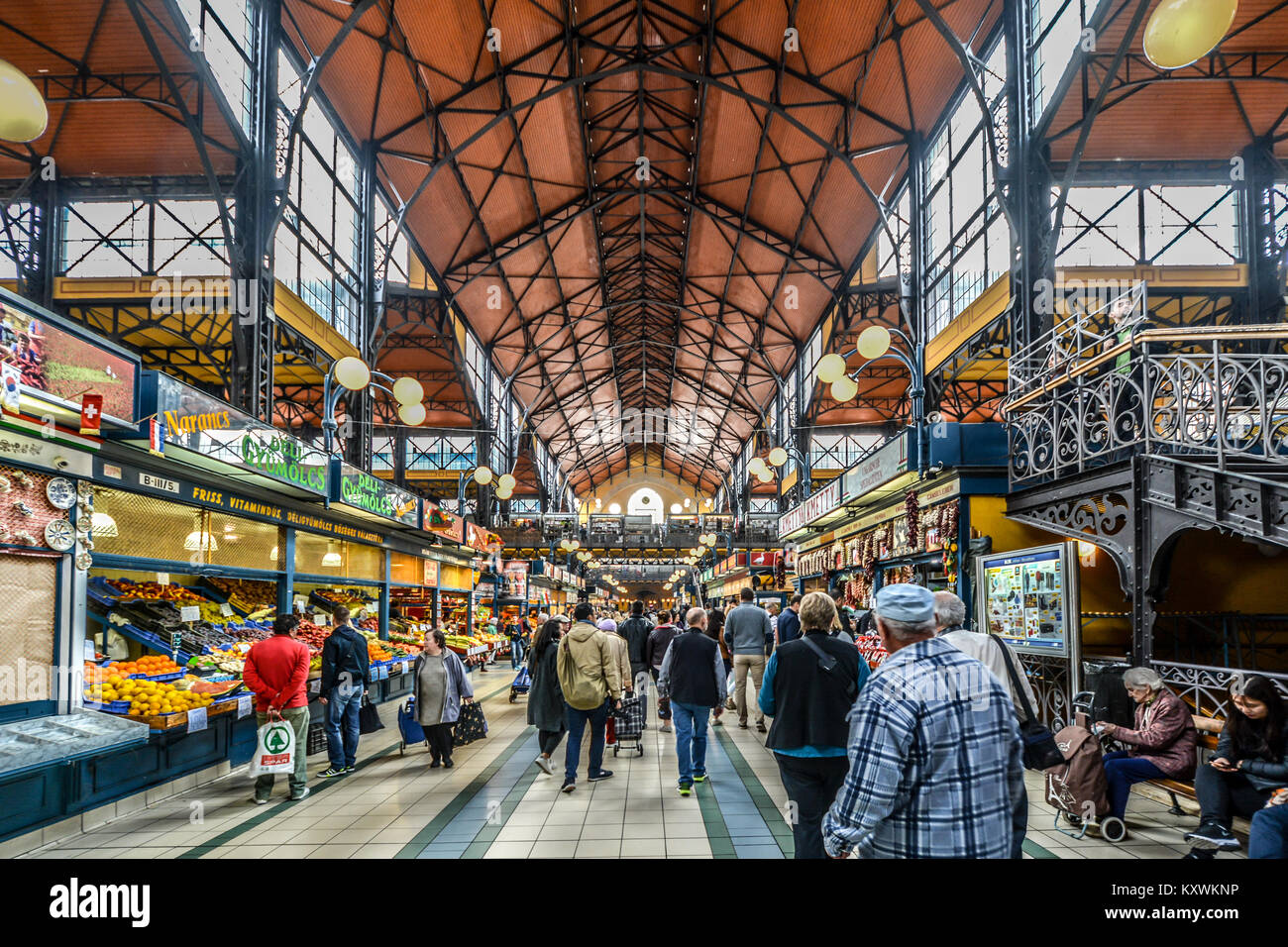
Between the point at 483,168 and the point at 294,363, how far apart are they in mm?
6716

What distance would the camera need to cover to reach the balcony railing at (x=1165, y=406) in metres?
6.21

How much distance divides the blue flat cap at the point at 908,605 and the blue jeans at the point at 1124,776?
3679 millimetres

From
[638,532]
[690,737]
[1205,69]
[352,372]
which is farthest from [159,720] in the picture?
[638,532]

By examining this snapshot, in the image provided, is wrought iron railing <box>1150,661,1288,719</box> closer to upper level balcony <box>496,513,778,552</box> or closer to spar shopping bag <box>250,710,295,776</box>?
spar shopping bag <box>250,710,295,776</box>

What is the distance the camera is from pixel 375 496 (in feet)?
41.5

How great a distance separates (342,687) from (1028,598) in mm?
6497

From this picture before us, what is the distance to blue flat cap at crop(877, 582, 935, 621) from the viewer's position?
2.35m

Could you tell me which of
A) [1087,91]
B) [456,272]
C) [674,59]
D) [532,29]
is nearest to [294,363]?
[456,272]

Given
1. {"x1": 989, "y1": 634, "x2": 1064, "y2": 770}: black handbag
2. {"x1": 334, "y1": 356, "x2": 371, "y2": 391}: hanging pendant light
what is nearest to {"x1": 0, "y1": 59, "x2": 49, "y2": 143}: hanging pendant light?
{"x1": 334, "y1": 356, "x2": 371, "y2": 391}: hanging pendant light

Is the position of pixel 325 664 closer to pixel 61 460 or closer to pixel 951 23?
pixel 61 460

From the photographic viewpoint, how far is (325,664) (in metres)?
7.21

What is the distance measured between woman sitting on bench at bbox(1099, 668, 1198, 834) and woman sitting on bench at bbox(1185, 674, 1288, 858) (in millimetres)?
461

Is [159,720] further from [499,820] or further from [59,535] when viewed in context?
[499,820]

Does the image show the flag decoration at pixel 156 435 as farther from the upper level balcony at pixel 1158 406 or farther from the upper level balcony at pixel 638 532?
the upper level balcony at pixel 638 532
